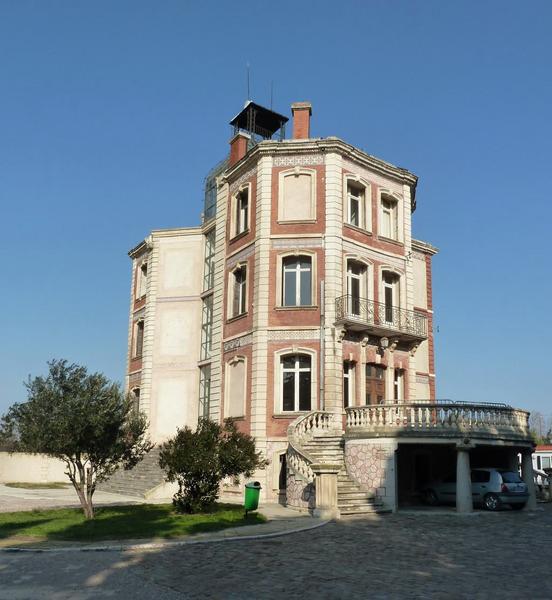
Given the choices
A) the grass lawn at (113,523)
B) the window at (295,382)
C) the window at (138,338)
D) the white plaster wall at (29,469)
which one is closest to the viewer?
the grass lawn at (113,523)

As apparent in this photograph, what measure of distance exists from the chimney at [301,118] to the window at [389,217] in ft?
15.1

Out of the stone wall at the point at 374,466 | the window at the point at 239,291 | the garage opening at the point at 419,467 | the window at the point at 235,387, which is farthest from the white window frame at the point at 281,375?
the garage opening at the point at 419,467

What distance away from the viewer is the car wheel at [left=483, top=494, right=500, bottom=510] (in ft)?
69.9

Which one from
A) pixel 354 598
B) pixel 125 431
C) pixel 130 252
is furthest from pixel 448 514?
pixel 130 252

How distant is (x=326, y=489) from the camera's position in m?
18.3

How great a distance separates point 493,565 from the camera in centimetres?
1145

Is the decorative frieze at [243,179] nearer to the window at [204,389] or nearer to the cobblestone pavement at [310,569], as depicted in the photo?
the window at [204,389]

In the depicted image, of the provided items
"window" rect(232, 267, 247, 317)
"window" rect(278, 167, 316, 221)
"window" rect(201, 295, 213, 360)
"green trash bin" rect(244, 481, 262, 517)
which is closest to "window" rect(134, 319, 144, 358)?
"window" rect(201, 295, 213, 360)

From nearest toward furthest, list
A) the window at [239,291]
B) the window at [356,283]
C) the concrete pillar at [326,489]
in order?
the concrete pillar at [326,489] → the window at [356,283] → the window at [239,291]

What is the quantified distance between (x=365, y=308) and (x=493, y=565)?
16115 mm

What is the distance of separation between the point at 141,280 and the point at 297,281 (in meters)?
14.1

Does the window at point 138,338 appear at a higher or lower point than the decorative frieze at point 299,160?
lower

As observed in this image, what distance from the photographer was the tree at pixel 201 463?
18.2 metres

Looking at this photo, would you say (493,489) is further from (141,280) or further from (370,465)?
(141,280)
